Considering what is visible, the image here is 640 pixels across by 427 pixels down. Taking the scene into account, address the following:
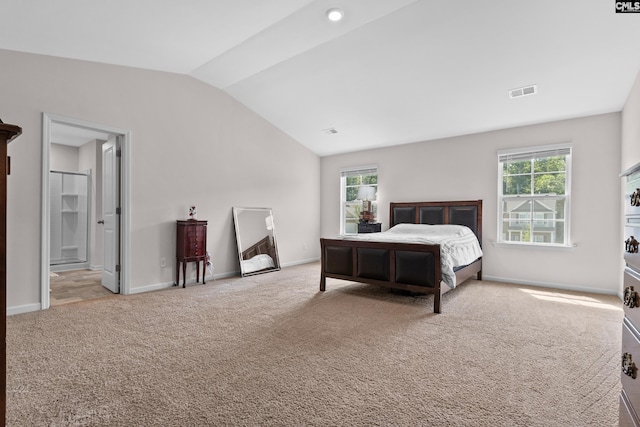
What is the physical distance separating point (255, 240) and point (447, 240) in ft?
9.96

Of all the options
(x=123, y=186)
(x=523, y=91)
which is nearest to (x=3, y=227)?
(x=123, y=186)

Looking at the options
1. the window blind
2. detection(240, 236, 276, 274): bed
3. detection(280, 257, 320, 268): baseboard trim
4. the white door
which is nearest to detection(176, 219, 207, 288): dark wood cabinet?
the white door

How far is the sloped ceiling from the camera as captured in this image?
281cm

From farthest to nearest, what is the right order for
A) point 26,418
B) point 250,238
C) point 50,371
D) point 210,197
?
point 250,238
point 210,197
point 50,371
point 26,418

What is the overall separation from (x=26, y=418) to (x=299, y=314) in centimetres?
203

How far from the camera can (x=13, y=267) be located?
3158mm

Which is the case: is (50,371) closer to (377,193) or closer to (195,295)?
(195,295)

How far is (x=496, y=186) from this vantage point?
193 inches

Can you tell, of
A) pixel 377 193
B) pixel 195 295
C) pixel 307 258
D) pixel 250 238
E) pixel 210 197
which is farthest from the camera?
pixel 307 258

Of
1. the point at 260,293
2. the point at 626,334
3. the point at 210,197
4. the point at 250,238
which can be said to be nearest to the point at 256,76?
the point at 210,197

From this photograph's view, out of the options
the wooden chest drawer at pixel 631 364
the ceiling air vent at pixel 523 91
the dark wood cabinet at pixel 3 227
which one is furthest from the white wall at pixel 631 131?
the dark wood cabinet at pixel 3 227

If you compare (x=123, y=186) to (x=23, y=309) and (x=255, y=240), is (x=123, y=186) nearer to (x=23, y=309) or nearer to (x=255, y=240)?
(x=23, y=309)

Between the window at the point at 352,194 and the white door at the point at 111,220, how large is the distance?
4.07 m

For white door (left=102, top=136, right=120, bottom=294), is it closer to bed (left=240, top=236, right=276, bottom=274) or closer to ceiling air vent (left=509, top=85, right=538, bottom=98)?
bed (left=240, top=236, right=276, bottom=274)
